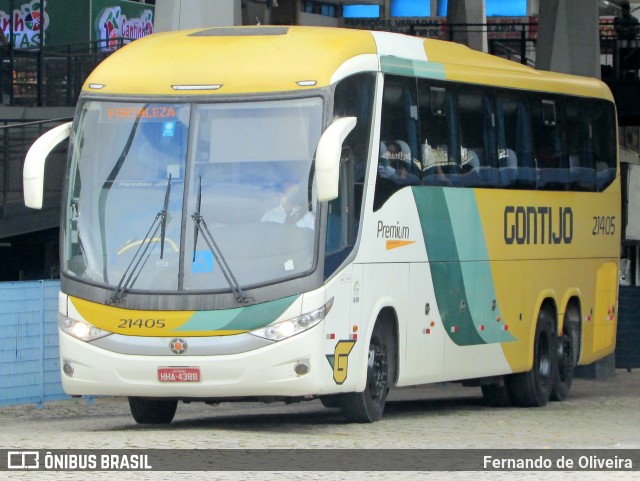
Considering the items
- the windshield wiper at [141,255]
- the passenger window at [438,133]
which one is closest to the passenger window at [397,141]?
the passenger window at [438,133]

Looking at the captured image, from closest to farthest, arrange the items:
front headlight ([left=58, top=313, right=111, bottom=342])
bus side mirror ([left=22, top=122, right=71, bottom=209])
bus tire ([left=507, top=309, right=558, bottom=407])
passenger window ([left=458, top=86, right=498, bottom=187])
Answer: front headlight ([left=58, top=313, right=111, bottom=342]) → bus side mirror ([left=22, top=122, right=71, bottom=209]) → passenger window ([left=458, top=86, right=498, bottom=187]) → bus tire ([left=507, top=309, right=558, bottom=407])

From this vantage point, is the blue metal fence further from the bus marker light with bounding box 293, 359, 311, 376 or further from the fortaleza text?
the fortaleza text

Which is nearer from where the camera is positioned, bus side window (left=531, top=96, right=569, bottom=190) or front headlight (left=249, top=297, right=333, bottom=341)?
front headlight (left=249, top=297, right=333, bottom=341)

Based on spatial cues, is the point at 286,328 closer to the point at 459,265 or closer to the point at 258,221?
the point at 258,221

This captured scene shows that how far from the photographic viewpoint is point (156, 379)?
1429 cm

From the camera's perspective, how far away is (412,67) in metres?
16.8

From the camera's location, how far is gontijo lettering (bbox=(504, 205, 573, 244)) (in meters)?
19.2

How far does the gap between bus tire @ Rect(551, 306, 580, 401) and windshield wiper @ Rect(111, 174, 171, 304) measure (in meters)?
8.23

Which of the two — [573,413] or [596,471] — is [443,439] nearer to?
[596,471]

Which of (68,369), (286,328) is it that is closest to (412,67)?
(286,328)

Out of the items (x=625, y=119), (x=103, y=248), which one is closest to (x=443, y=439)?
(x=103, y=248)

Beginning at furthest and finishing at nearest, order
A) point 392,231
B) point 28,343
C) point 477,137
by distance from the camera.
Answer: point 28,343 < point 477,137 < point 392,231

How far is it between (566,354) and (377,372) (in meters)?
6.47

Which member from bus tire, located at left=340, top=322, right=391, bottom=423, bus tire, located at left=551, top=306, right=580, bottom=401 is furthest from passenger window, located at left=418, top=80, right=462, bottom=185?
bus tire, located at left=551, top=306, right=580, bottom=401
